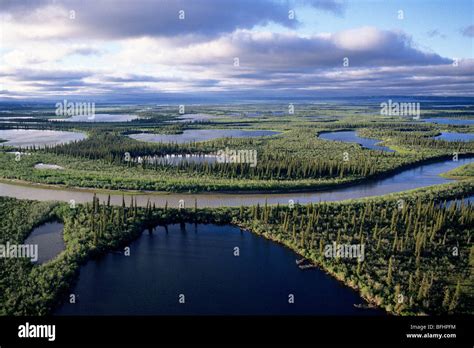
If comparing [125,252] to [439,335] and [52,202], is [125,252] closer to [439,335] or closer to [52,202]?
[52,202]

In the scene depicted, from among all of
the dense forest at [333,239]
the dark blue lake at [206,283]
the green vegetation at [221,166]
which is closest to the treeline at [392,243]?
the dense forest at [333,239]

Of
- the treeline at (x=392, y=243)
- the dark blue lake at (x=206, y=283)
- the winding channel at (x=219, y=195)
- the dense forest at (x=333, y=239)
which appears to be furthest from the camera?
the winding channel at (x=219, y=195)

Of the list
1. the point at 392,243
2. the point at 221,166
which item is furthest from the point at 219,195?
the point at 392,243

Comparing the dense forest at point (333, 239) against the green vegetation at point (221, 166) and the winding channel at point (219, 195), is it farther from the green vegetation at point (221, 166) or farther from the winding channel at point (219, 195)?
the green vegetation at point (221, 166)

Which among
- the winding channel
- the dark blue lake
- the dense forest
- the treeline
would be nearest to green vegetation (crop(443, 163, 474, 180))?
the winding channel

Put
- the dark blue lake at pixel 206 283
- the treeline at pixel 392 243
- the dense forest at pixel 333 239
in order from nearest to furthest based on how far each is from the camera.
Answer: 1. the dark blue lake at pixel 206 283
2. the dense forest at pixel 333 239
3. the treeline at pixel 392 243

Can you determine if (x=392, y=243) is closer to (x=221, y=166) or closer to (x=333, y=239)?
(x=333, y=239)

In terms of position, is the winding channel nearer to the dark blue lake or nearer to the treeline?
the treeline

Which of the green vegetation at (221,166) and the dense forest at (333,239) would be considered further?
the green vegetation at (221,166)
